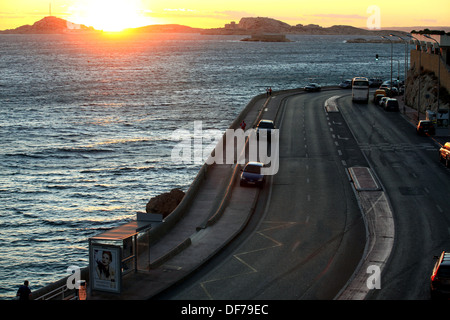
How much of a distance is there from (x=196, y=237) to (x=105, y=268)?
9381 mm

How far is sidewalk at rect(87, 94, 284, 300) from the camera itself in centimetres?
2656

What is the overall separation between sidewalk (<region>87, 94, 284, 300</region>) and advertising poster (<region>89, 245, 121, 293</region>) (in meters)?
0.36

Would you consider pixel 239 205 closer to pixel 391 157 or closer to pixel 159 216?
pixel 159 216

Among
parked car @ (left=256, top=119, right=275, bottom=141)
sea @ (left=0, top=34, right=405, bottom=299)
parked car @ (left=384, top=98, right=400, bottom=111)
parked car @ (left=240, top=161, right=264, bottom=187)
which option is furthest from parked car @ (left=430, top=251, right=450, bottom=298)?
parked car @ (left=384, top=98, right=400, bottom=111)

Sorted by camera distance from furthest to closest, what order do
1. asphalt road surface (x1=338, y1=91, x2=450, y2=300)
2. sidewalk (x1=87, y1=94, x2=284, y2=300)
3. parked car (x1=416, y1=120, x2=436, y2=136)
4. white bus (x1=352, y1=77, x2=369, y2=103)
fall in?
white bus (x1=352, y1=77, x2=369, y2=103) < parked car (x1=416, y1=120, x2=436, y2=136) < asphalt road surface (x1=338, y1=91, x2=450, y2=300) < sidewalk (x1=87, y1=94, x2=284, y2=300)

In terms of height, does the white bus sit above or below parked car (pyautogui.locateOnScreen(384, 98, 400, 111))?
above

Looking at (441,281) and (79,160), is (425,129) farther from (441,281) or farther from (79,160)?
(441,281)

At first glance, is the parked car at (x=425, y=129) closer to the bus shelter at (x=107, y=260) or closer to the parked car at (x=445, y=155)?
the parked car at (x=445, y=155)

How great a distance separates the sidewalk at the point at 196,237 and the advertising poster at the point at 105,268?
0.36 m

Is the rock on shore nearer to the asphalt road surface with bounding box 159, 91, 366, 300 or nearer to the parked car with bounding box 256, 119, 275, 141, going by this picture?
the asphalt road surface with bounding box 159, 91, 366, 300

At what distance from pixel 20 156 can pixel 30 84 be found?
96.0 metres

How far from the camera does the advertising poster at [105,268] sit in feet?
83.1

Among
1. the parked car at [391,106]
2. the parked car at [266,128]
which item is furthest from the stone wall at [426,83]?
the parked car at [266,128]

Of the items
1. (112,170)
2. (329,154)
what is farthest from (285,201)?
(112,170)
